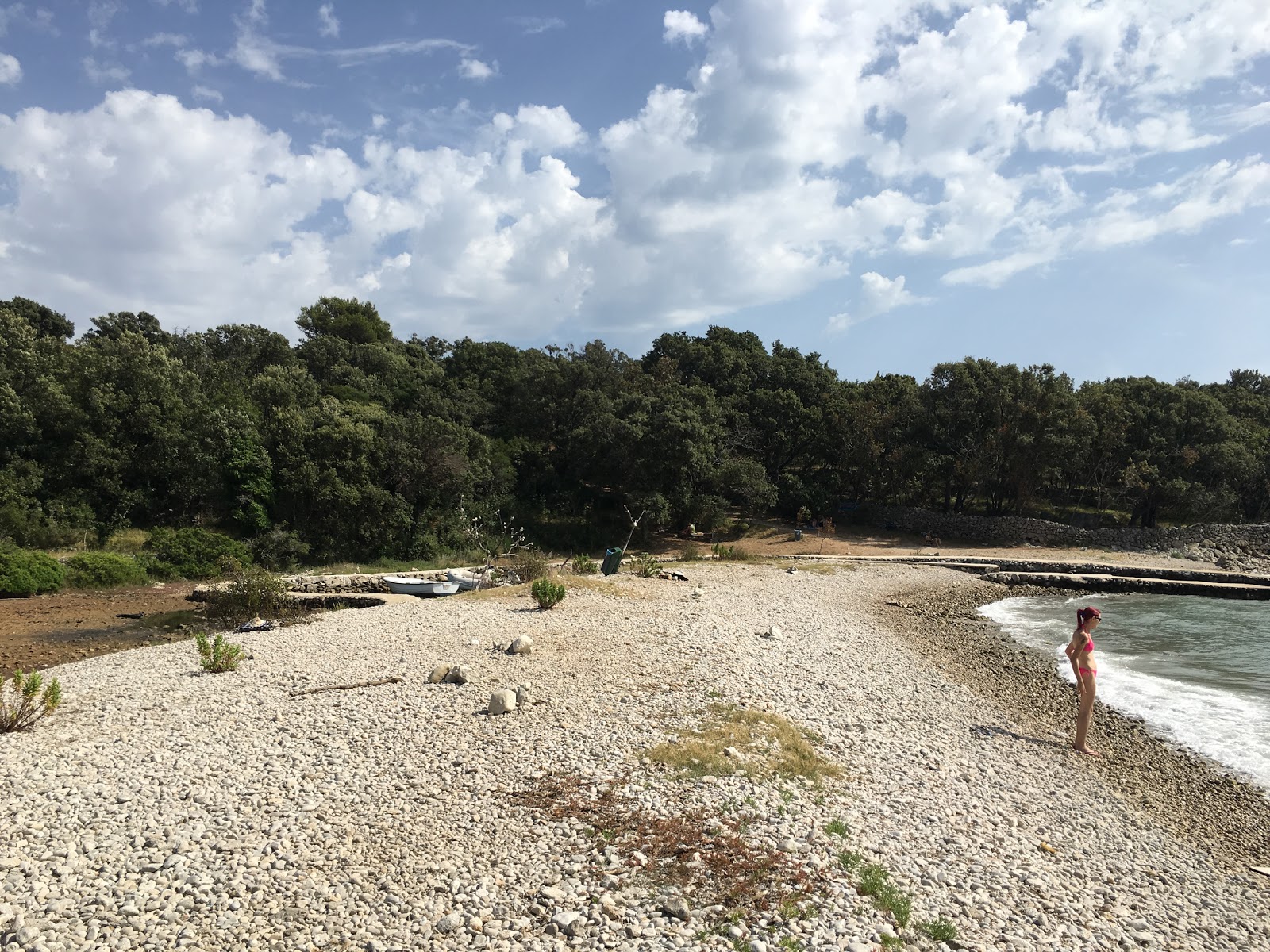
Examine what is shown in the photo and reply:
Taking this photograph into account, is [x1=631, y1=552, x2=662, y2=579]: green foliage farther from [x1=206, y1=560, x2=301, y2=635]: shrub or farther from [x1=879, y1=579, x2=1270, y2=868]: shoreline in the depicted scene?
[x1=206, y1=560, x2=301, y2=635]: shrub

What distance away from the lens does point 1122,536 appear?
116 ft

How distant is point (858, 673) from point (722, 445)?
87.3 ft

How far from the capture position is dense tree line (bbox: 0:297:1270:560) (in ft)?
91.1

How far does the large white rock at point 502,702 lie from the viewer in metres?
9.34

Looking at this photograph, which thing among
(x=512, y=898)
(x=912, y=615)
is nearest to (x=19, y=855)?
(x=512, y=898)

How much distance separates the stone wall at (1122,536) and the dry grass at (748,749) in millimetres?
32853

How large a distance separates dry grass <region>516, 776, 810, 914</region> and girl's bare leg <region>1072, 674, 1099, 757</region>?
20.7ft

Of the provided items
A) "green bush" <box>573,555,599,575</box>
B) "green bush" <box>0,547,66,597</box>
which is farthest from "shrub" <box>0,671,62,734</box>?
"green bush" <box>573,555,599,575</box>

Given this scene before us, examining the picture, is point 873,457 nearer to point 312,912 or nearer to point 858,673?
point 858,673

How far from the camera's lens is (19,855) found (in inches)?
229

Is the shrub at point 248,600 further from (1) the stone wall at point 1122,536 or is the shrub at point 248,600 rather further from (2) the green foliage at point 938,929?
(1) the stone wall at point 1122,536

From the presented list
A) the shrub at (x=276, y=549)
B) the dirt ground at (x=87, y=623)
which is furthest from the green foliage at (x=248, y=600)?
the shrub at (x=276, y=549)

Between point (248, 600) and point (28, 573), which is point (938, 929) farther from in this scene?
point (28, 573)

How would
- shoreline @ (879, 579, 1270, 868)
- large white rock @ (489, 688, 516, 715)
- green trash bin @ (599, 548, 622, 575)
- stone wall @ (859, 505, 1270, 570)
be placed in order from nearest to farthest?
shoreline @ (879, 579, 1270, 868) < large white rock @ (489, 688, 516, 715) < green trash bin @ (599, 548, 622, 575) < stone wall @ (859, 505, 1270, 570)
